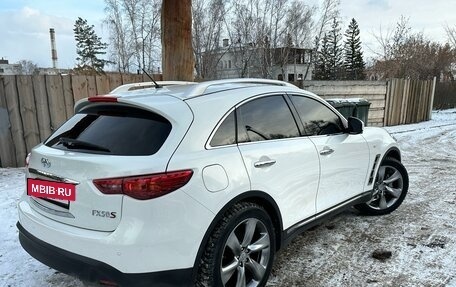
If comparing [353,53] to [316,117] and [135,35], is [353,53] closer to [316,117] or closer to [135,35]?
[135,35]

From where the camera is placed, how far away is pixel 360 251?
3.62 m

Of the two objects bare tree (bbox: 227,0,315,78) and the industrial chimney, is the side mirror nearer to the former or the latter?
bare tree (bbox: 227,0,315,78)

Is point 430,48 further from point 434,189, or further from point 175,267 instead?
point 175,267

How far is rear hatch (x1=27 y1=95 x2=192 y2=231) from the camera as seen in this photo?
7.18 ft

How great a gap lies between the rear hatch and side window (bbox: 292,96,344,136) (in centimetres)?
138

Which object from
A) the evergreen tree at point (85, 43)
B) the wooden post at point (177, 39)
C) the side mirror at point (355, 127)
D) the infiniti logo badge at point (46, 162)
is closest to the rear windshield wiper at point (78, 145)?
the infiniti logo badge at point (46, 162)

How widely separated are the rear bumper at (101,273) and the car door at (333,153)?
Result: 5.41 feet

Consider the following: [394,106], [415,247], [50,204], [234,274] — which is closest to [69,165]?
[50,204]

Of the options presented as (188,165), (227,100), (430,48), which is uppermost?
(430,48)

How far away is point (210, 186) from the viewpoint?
2.33m

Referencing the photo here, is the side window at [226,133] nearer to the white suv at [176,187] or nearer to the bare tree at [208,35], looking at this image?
the white suv at [176,187]

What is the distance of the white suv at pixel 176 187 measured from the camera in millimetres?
2156

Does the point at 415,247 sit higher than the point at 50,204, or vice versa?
the point at 50,204

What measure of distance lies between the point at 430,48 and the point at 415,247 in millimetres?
29570
